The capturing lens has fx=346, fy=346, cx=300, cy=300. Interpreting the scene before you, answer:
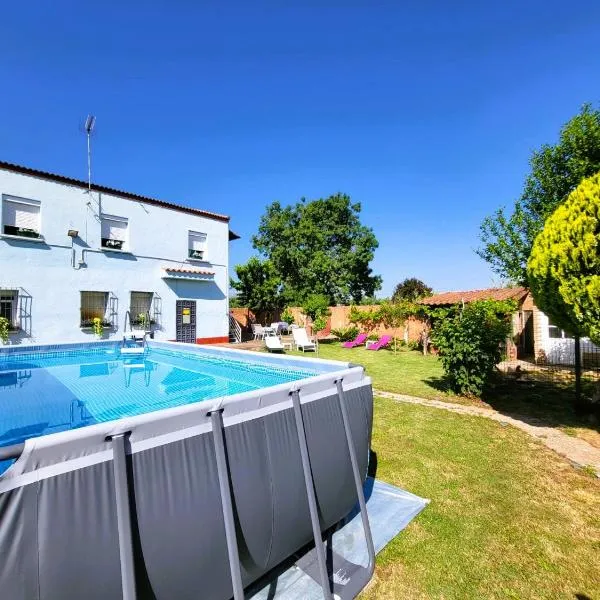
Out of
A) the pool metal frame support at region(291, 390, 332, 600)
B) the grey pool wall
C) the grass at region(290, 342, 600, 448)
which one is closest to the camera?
the grey pool wall

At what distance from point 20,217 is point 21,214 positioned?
0.43ft

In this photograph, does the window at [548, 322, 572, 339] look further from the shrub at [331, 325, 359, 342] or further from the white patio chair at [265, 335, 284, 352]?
the white patio chair at [265, 335, 284, 352]

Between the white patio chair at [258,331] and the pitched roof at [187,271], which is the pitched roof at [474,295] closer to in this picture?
the white patio chair at [258,331]

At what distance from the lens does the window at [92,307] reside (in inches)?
625

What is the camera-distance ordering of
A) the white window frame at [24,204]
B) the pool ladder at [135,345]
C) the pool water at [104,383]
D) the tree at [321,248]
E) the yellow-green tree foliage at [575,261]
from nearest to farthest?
the yellow-green tree foliage at [575,261] < the pool water at [104,383] < the pool ladder at [135,345] < the white window frame at [24,204] < the tree at [321,248]

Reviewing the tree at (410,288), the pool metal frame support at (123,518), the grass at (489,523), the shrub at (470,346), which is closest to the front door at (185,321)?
the shrub at (470,346)

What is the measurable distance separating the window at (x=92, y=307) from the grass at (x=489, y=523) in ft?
48.2

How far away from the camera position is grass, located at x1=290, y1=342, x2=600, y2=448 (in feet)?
24.0

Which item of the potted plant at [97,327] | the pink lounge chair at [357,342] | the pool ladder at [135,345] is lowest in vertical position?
the pink lounge chair at [357,342]

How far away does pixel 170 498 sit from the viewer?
223 centimetres

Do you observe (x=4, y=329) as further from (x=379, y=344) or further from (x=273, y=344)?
(x=379, y=344)

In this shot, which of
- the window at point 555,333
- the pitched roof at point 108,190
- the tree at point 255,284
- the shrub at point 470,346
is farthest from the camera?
the tree at point 255,284

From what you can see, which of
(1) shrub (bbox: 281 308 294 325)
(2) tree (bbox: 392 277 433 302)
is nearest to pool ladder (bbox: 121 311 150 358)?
(1) shrub (bbox: 281 308 294 325)

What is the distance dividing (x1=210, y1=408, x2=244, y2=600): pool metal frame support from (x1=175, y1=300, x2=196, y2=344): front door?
17.6m
